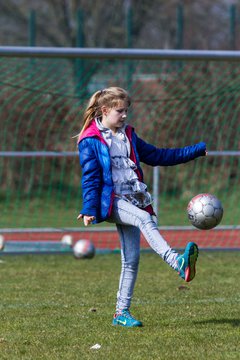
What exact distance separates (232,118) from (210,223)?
748 centimetres

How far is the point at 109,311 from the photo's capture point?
7605mm

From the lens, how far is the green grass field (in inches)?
236

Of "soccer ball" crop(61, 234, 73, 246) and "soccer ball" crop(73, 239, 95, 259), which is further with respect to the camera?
"soccer ball" crop(61, 234, 73, 246)

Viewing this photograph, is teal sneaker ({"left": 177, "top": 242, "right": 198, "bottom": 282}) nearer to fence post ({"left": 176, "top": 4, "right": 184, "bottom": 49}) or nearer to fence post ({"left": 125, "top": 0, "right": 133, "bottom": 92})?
fence post ({"left": 125, "top": 0, "right": 133, "bottom": 92})

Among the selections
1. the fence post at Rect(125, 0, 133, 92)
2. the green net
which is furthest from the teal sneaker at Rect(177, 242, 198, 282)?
the fence post at Rect(125, 0, 133, 92)

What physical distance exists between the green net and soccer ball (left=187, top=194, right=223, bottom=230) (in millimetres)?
6180

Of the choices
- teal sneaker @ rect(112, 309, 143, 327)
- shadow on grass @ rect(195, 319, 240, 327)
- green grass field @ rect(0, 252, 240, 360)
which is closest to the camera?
green grass field @ rect(0, 252, 240, 360)

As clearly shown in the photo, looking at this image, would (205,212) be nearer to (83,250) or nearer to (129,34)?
(83,250)

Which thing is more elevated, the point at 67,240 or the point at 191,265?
the point at 191,265

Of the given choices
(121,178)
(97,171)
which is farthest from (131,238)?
(97,171)

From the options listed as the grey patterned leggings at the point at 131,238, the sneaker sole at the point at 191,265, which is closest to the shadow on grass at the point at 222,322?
the grey patterned leggings at the point at 131,238

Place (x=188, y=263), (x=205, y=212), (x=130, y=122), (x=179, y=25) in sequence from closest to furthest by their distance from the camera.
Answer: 1. (x=188, y=263)
2. (x=205, y=212)
3. (x=130, y=122)
4. (x=179, y=25)

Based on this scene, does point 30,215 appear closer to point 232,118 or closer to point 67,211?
point 67,211

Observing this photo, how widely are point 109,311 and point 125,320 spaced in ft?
2.64
